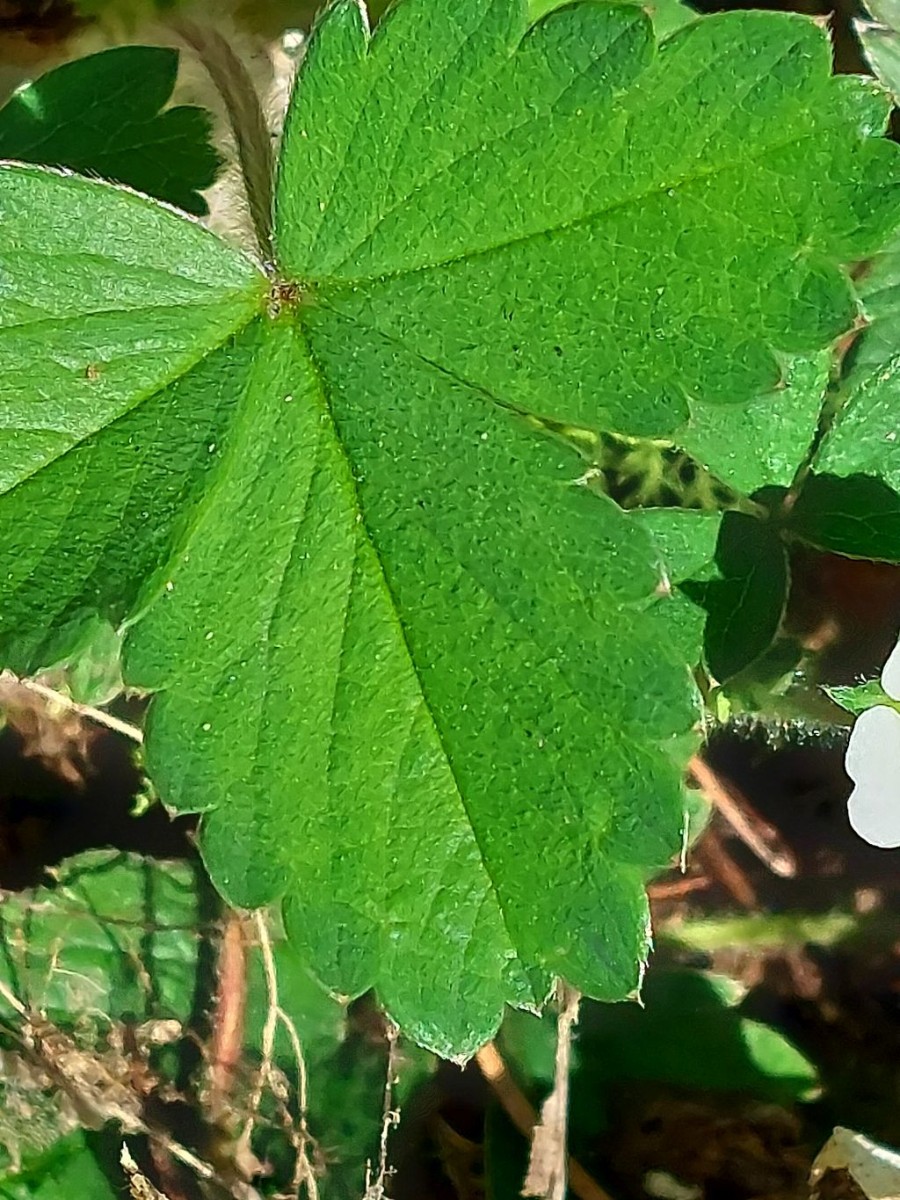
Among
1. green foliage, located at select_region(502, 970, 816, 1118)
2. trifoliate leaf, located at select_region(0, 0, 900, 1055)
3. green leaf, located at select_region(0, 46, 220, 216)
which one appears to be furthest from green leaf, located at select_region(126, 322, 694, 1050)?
green foliage, located at select_region(502, 970, 816, 1118)

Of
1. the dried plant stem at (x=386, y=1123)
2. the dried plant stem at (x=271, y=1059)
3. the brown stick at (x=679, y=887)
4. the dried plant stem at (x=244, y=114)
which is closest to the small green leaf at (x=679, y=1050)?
the brown stick at (x=679, y=887)

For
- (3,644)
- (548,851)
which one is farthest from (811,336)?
(3,644)

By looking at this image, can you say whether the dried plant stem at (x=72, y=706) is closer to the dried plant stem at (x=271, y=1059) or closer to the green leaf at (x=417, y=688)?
the dried plant stem at (x=271, y=1059)

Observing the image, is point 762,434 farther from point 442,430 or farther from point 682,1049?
point 682,1049

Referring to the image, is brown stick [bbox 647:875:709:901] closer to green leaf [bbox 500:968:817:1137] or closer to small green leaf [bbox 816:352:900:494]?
green leaf [bbox 500:968:817:1137]

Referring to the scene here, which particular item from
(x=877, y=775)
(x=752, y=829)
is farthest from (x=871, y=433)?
(x=752, y=829)

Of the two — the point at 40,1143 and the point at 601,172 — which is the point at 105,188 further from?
the point at 40,1143
